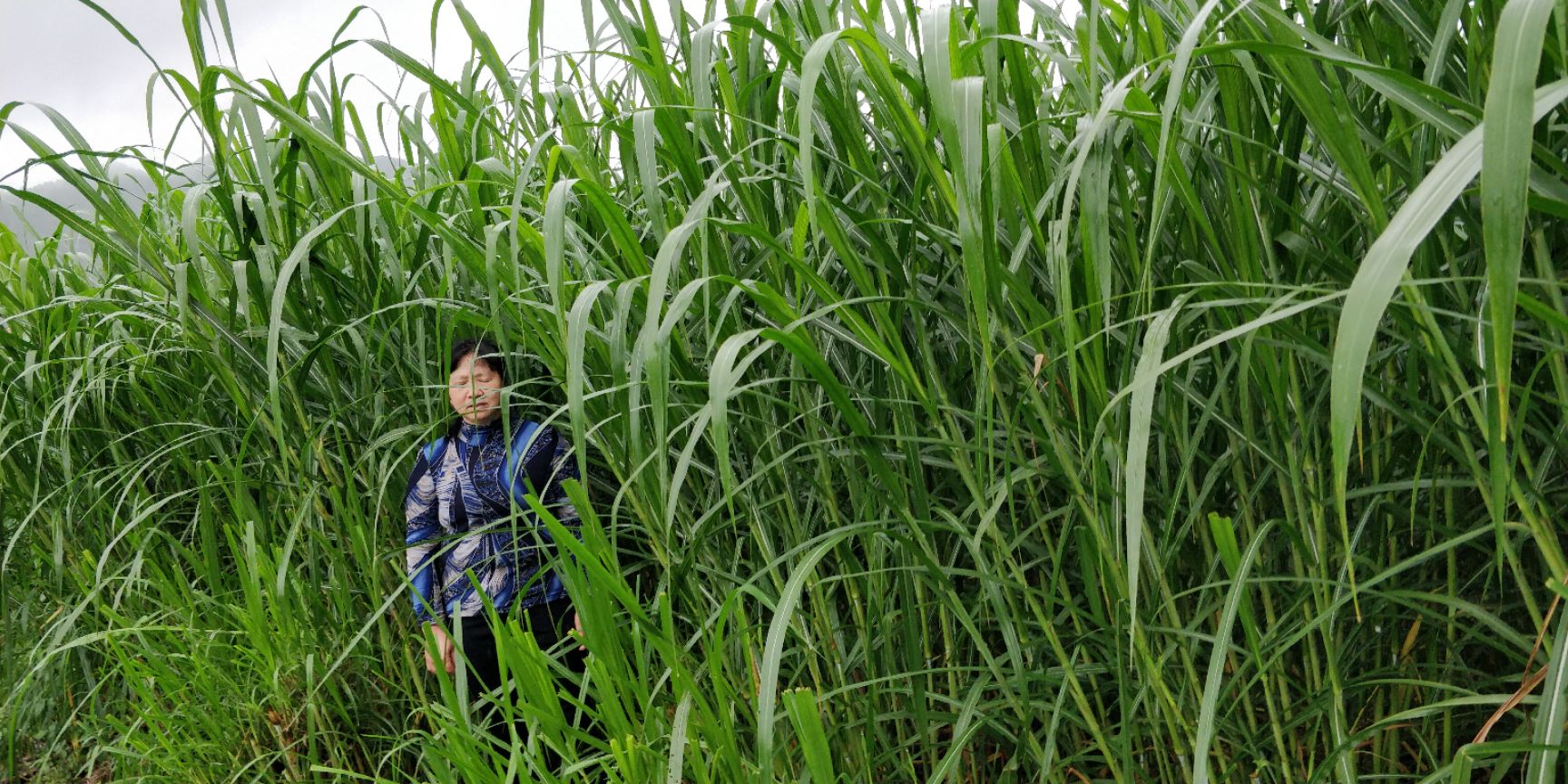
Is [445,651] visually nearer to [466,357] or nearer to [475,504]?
[475,504]

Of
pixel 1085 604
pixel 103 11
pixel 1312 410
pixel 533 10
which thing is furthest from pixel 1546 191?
pixel 103 11

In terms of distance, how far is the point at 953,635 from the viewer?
48.4 inches

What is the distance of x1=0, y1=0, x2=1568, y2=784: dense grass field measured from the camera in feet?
2.37

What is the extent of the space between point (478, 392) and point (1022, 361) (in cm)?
107

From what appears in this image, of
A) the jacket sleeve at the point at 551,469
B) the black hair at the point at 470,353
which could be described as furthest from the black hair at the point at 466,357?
the jacket sleeve at the point at 551,469

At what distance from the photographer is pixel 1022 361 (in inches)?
34.6

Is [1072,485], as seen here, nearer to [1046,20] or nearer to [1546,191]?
[1546,191]

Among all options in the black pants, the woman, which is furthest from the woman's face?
the black pants

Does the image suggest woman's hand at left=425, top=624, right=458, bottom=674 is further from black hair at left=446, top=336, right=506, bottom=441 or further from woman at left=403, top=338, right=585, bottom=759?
black hair at left=446, top=336, right=506, bottom=441

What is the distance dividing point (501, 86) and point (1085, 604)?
90 cm

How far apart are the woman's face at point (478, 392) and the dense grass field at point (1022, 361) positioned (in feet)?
0.28

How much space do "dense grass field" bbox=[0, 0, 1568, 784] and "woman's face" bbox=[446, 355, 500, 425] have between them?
0.09 metres

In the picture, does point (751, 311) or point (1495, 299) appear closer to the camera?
point (1495, 299)

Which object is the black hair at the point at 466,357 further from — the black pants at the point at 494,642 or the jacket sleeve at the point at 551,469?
the black pants at the point at 494,642
